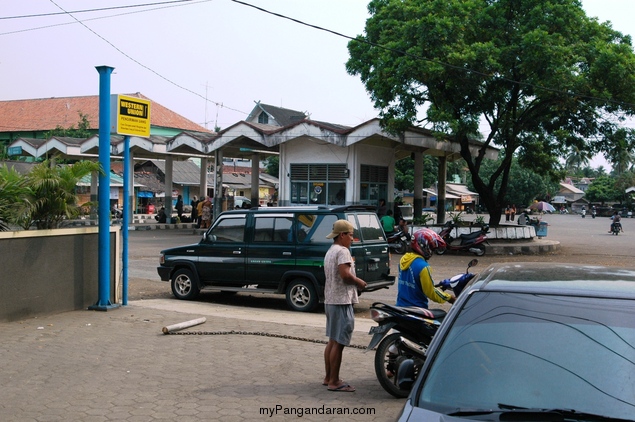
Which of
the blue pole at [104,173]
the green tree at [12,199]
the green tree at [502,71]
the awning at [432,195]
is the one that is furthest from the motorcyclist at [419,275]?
the awning at [432,195]

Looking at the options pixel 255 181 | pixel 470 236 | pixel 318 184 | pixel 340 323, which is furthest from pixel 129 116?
pixel 255 181

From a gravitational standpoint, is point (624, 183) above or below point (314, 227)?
above

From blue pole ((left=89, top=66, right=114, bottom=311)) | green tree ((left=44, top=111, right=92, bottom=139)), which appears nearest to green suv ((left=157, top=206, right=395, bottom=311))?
blue pole ((left=89, top=66, right=114, bottom=311))

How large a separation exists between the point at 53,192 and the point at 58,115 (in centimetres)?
5669

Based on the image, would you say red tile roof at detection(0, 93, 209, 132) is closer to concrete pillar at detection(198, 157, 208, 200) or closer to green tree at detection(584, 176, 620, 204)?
concrete pillar at detection(198, 157, 208, 200)

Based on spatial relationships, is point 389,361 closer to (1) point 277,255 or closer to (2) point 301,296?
(2) point 301,296

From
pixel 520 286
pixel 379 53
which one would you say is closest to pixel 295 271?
pixel 520 286

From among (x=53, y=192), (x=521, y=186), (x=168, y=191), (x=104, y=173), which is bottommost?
(x=53, y=192)

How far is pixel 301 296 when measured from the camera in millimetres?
11453

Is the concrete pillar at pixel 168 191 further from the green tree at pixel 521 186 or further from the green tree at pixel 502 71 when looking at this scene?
the green tree at pixel 521 186

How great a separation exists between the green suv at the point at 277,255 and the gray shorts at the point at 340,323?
4507 millimetres

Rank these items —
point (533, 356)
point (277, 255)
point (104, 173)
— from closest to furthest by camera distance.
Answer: point (533, 356)
point (104, 173)
point (277, 255)

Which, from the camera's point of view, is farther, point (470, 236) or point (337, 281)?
point (470, 236)

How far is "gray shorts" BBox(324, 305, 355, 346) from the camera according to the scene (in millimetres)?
6379
